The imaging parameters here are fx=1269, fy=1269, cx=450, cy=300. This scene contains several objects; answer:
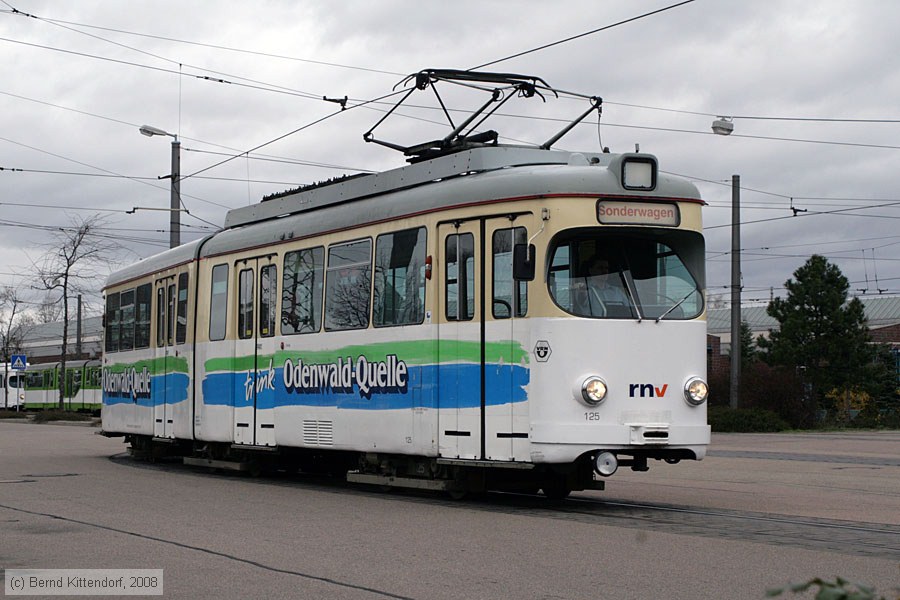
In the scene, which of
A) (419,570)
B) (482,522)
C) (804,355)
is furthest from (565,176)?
(804,355)

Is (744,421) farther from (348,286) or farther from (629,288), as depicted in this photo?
(629,288)

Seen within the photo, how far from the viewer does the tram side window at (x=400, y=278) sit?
1409cm

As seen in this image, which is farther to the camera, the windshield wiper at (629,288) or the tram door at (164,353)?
the tram door at (164,353)

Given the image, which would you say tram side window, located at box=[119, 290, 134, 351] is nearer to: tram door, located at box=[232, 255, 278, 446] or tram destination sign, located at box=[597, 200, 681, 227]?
tram door, located at box=[232, 255, 278, 446]

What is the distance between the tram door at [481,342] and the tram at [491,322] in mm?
21

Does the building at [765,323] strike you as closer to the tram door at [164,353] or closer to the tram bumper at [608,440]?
the tram door at [164,353]

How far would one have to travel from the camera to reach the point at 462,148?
49.0 feet

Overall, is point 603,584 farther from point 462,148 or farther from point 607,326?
point 462,148

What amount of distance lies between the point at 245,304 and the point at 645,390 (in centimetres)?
705

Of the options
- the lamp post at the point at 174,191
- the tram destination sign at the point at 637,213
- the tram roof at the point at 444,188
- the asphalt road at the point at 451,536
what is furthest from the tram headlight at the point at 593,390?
the lamp post at the point at 174,191

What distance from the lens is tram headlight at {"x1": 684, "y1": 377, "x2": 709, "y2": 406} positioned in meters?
13.0

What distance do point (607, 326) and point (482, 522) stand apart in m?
2.47

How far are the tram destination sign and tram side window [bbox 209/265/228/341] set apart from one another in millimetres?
7318

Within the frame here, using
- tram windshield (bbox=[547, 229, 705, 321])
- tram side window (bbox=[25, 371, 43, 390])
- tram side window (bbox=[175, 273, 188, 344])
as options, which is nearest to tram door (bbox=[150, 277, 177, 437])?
tram side window (bbox=[175, 273, 188, 344])
